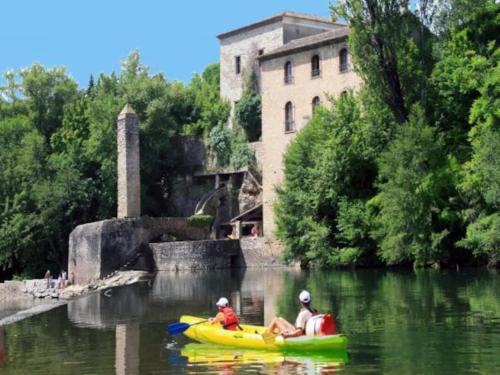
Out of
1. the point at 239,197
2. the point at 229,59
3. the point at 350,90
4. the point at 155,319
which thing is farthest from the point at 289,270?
the point at 229,59

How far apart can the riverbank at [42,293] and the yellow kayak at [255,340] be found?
14.6 meters

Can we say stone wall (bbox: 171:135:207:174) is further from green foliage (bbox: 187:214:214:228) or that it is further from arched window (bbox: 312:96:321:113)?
arched window (bbox: 312:96:321:113)

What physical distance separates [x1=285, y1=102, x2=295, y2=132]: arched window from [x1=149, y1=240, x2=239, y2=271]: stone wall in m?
7.48

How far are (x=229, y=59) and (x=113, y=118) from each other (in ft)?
36.4

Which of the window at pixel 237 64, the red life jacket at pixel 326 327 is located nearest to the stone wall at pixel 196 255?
the window at pixel 237 64

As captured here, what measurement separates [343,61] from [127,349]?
3482 centimetres

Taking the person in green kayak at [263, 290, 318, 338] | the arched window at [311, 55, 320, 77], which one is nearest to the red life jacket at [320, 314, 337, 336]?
the person in green kayak at [263, 290, 318, 338]

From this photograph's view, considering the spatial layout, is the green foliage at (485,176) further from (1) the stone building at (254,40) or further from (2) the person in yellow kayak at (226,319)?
(1) the stone building at (254,40)

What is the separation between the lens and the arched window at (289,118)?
55756 mm

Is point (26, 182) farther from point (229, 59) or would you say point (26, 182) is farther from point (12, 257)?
point (229, 59)

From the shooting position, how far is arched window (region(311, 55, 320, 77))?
179 ft

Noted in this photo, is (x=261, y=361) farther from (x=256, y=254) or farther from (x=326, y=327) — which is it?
(x=256, y=254)

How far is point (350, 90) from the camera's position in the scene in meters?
48.5

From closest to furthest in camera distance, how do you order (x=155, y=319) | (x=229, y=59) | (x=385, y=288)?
(x=155, y=319)
(x=385, y=288)
(x=229, y=59)
